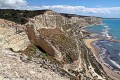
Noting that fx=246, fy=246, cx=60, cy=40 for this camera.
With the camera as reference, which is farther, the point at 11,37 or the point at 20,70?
the point at 11,37

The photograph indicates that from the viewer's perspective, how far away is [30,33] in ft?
116

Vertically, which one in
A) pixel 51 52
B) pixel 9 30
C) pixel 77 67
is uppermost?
pixel 9 30

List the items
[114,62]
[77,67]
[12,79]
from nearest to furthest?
[12,79]
[77,67]
[114,62]

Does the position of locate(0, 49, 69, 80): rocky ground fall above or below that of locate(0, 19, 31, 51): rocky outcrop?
below

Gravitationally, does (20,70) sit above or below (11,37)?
below

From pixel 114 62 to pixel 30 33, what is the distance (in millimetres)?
52705

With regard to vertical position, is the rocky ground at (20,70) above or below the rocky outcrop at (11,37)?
A: below

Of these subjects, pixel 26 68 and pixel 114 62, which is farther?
pixel 114 62

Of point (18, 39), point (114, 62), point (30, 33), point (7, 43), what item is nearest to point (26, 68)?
point (7, 43)

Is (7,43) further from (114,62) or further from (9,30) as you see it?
(114,62)

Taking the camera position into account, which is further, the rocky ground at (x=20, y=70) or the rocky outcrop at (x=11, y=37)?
the rocky outcrop at (x=11, y=37)

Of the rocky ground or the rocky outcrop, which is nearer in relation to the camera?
the rocky ground

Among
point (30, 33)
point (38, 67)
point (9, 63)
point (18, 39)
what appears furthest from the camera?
point (30, 33)

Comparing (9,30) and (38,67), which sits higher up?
(9,30)
